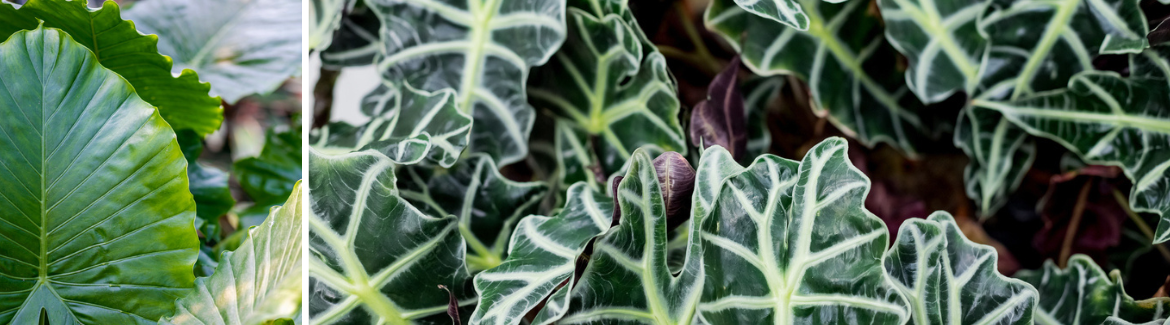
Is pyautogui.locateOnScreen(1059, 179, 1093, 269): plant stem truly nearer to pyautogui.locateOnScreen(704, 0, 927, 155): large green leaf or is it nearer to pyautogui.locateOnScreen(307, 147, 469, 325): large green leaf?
pyautogui.locateOnScreen(704, 0, 927, 155): large green leaf

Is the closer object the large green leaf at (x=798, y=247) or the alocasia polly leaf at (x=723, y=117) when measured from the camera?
the large green leaf at (x=798, y=247)

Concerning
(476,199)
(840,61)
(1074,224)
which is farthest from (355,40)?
(1074,224)

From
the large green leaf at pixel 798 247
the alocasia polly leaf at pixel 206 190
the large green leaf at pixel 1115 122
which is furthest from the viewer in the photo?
the alocasia polly leaf at pixel 206 190

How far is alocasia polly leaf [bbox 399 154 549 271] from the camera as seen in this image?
1.85ft

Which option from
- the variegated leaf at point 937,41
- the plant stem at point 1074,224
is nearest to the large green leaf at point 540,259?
the variegated leaf at point 937,41

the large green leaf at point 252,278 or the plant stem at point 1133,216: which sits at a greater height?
the large green leaf at point 252,278

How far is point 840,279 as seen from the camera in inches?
16.7

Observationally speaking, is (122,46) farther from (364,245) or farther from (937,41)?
(937,41)

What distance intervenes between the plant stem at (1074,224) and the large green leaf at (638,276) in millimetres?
376

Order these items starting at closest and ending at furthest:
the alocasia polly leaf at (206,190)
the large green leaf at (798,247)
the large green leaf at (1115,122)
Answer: the large green leaf at (798,247) < the large green leaf at (1115,122) < the alocasia polly leaf at (206,190)

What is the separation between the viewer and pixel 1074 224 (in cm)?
61

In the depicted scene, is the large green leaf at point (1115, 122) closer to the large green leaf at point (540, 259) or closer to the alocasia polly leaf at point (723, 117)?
the alocasia polly leaf at point (723, 117)

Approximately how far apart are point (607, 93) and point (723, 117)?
0.33 feet

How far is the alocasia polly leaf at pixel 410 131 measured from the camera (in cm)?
50
